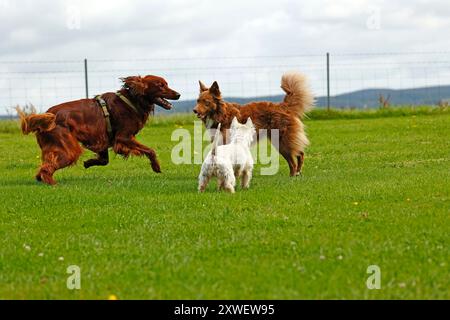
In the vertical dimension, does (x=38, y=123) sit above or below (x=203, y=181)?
above

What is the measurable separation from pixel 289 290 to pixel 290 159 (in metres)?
6.83

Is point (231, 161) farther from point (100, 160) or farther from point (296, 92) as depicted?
point (100, 160)

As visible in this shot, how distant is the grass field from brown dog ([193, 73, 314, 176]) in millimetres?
488

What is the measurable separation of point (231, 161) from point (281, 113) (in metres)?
2.50

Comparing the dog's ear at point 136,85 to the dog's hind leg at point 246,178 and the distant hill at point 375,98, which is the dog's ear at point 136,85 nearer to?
the dog's hind leg at point 246,178

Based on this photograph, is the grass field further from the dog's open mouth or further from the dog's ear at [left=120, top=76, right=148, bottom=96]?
the dog's ear at [left=120, top=76, right=148, bottom=96]

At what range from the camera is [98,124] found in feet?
37.2

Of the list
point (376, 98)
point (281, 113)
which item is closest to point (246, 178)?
point (281, 113)

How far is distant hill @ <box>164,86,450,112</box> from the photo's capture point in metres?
25.2

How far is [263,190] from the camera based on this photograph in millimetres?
9883

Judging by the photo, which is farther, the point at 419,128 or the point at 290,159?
the point at 419,128

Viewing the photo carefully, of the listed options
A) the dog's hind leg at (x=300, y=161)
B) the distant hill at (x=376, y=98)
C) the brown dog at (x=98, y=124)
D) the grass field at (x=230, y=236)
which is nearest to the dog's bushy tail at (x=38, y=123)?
the brown dog at (x=98, y=124)

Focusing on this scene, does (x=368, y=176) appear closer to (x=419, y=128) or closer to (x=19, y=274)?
(x=19, y=274)
